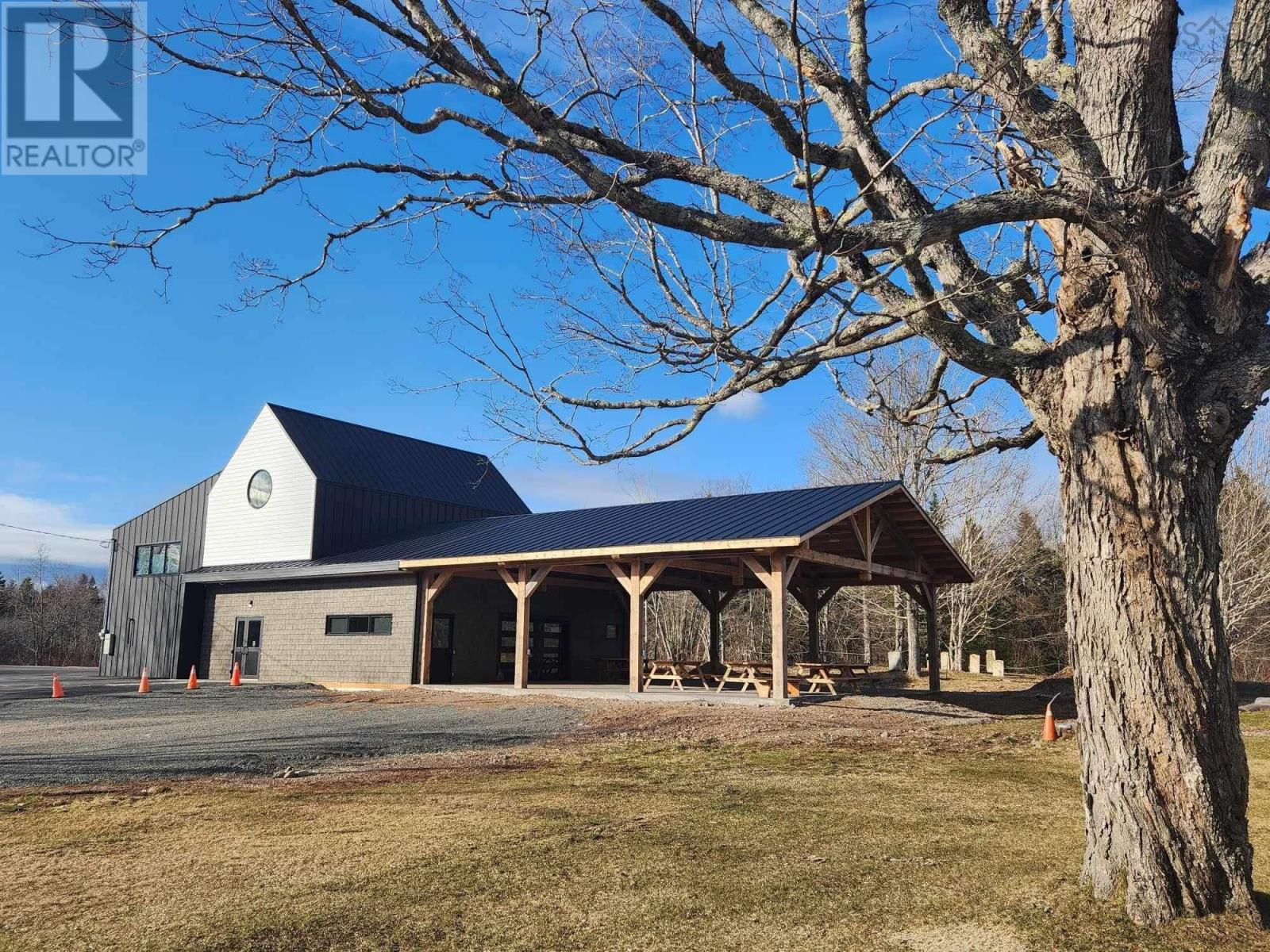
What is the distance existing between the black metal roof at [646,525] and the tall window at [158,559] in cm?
739

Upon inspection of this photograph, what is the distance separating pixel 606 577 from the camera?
24.9 m

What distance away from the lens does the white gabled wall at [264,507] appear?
2520 cm

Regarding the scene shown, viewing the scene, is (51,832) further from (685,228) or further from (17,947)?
(685,228)

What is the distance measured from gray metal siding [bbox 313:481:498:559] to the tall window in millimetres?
6079

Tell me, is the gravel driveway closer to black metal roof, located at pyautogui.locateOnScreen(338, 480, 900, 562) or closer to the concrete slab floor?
the concrete slab floor

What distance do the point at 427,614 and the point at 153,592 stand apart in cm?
1174

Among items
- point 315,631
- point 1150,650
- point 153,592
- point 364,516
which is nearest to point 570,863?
point 1150,650

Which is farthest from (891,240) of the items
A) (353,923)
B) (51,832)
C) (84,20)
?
(51,832)

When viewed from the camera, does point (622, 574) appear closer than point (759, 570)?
No

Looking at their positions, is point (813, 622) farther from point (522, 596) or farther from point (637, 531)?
point (522, 596)

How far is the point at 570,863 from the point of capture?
5.17m

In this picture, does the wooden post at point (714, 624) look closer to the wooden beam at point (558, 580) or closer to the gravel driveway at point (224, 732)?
the wooden beam at point (558, 580)

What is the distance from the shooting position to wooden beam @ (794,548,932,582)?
16.8 m

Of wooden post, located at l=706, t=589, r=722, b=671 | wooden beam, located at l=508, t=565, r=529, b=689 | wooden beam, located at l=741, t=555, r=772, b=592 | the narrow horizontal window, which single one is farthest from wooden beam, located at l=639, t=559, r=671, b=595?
the narrow horizontal window
